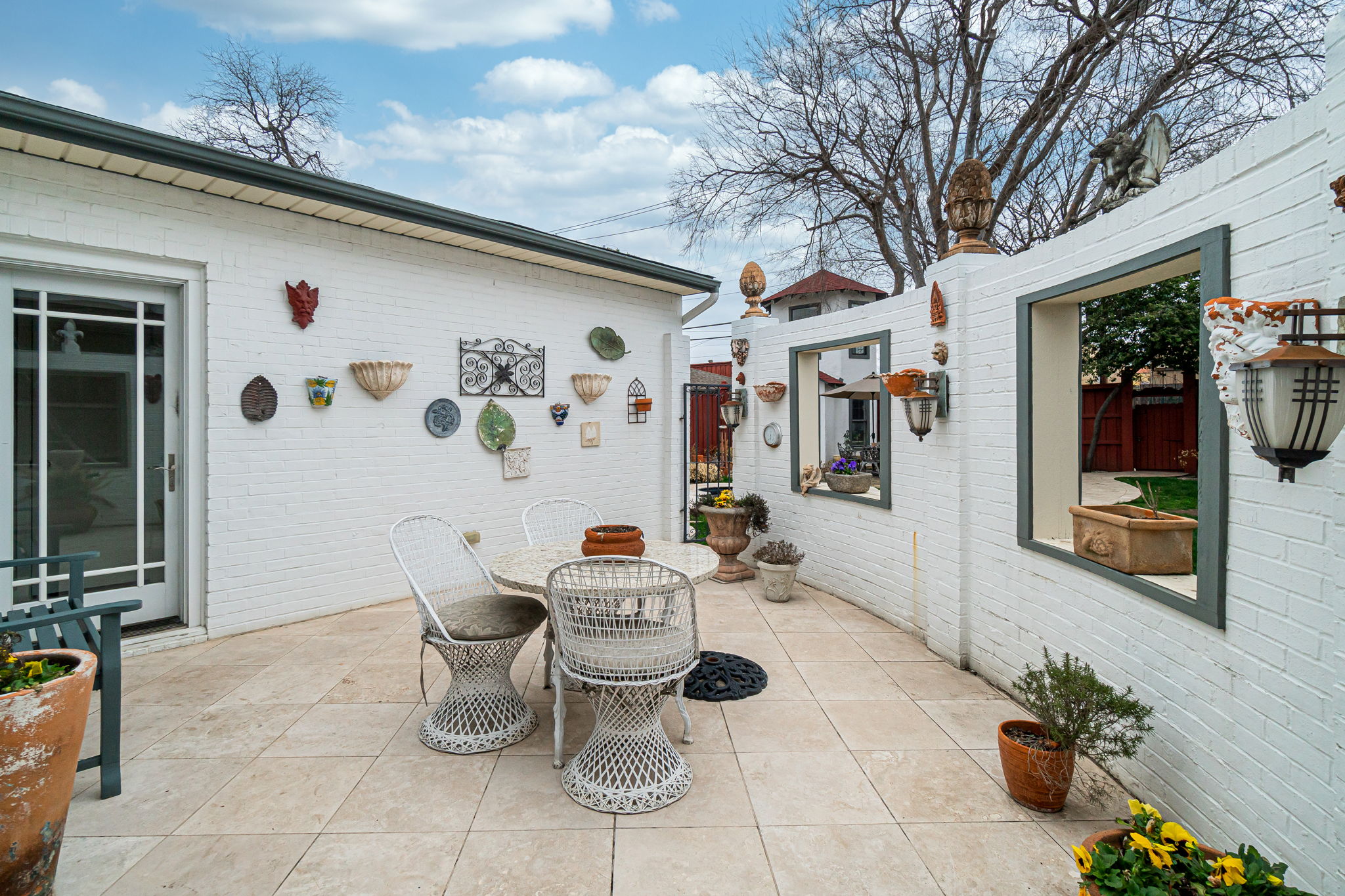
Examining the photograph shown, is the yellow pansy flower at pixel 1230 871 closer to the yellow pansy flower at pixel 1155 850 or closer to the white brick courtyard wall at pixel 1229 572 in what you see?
the yellow pansy flower at pixel 1155 850

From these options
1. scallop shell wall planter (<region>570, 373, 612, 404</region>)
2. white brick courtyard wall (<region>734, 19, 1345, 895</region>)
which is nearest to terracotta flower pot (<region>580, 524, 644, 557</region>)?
white brick courtyard wall (<region>734, 19, 1345, 895</region>)

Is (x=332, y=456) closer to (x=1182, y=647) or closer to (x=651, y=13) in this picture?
(x=1182, y=647)

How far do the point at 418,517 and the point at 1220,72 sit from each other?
329 inches

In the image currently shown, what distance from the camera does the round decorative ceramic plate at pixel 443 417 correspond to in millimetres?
4676

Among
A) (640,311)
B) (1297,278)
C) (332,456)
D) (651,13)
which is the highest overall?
(651,13)

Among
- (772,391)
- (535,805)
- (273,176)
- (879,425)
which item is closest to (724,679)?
(535,805)

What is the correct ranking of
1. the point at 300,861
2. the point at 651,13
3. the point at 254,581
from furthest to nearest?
the point at 651,13
the point at 254,581
the point at 300,861

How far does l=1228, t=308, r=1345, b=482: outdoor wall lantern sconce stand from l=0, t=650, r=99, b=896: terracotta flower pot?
3.05 metres

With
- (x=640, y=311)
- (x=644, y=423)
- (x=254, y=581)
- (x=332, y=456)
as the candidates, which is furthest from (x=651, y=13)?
(x=254, y=581)

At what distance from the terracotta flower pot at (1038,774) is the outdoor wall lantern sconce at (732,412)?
3695 millimetres

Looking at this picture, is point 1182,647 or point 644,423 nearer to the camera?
point 1182,647

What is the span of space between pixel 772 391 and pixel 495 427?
2.28 meters

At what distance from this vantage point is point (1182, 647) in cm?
197

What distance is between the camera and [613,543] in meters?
2.71
